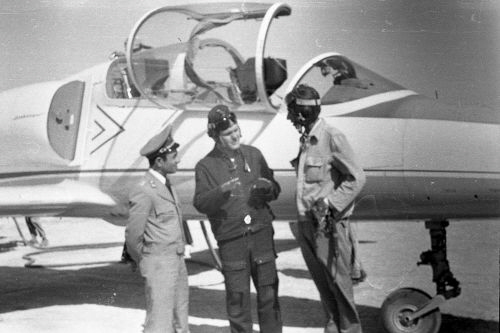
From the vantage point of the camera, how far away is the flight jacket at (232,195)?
19.0ft

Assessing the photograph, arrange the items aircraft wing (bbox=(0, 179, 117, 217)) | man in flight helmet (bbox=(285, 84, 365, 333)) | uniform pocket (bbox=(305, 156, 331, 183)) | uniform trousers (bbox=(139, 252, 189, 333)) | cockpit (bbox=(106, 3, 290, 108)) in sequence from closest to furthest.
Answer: uniform trousers (bbox=(139, 252, 189, 333)) < man in flight helmet (bbox=(285, 84, 365, 333)) < uniform pocket (bbox=(305, 156, 331, 183)) < cockpit (bbox=(106, 3, 290, 108)) < aircraft wing (bbox=(0, 179, 117, 217))

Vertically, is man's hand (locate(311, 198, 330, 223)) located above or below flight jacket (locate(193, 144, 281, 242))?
below

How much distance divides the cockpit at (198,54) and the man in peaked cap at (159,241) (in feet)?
5.51

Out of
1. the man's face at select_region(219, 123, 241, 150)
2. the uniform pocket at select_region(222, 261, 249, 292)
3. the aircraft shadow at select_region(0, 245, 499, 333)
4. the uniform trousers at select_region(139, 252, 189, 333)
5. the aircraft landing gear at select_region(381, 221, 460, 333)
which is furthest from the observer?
the aircraft shadow at select_region(0, 245, 499, 333)

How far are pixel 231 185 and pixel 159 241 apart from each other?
0.66 metres

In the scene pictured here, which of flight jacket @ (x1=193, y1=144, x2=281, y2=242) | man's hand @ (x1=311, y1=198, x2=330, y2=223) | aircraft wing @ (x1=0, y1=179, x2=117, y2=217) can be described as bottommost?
man's hand @ (x1=311, y1=198, x2=330, y2=223)

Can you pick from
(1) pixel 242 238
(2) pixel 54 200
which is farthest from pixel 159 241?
(2) pixel 54 200

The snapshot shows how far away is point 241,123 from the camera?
7.06m

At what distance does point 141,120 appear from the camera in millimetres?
Answer: 7668

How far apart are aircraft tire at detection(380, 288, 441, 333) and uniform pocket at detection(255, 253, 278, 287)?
957 millimetres

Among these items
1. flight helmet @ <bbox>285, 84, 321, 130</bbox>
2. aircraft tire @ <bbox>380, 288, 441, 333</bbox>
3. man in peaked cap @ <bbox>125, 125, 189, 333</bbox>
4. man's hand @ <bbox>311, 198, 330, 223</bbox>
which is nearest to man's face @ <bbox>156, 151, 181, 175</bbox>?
man in peaked cap @ <bbox>125, 125, 189, 333</bbox>

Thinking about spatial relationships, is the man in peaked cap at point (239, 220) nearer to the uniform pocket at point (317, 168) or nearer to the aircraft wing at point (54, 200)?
the uniform pocket at point (317, 168)

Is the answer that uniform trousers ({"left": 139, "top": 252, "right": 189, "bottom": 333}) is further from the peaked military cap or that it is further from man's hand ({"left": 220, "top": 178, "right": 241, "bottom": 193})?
the peaked military cap

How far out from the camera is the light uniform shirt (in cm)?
548
